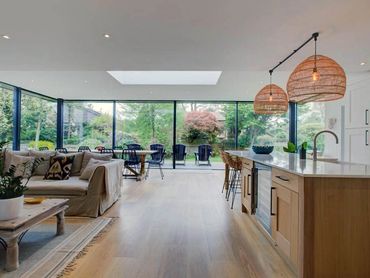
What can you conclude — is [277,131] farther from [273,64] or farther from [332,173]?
[332,173]

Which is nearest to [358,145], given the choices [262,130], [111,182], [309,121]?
[309,121]

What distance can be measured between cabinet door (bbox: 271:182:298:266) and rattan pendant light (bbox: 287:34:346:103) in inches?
49.9

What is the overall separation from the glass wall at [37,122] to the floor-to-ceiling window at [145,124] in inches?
86.1

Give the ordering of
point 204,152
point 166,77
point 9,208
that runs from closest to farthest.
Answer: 1. point 9,208
2. point 166,77
3. point 204,152

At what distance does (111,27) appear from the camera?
3102 mm

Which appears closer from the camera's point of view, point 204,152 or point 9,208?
point 9,208

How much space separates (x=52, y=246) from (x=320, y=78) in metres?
3.34

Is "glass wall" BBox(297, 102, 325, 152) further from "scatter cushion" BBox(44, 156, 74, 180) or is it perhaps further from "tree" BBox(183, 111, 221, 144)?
"scatter cushion" BBox(44, 156, 74, 180)

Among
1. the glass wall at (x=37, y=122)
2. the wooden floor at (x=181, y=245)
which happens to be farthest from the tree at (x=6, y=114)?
the wooden floor at (x=181, y=245)

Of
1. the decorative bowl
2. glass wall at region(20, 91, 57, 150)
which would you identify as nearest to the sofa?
the decorative bowl

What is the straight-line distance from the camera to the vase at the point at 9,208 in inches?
89.0

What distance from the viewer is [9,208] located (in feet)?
7.50

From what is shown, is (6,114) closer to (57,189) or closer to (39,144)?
(39,144)

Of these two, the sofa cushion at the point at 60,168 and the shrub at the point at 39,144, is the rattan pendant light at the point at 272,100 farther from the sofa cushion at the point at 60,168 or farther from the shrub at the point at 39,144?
the shrub at the point at 39,144
